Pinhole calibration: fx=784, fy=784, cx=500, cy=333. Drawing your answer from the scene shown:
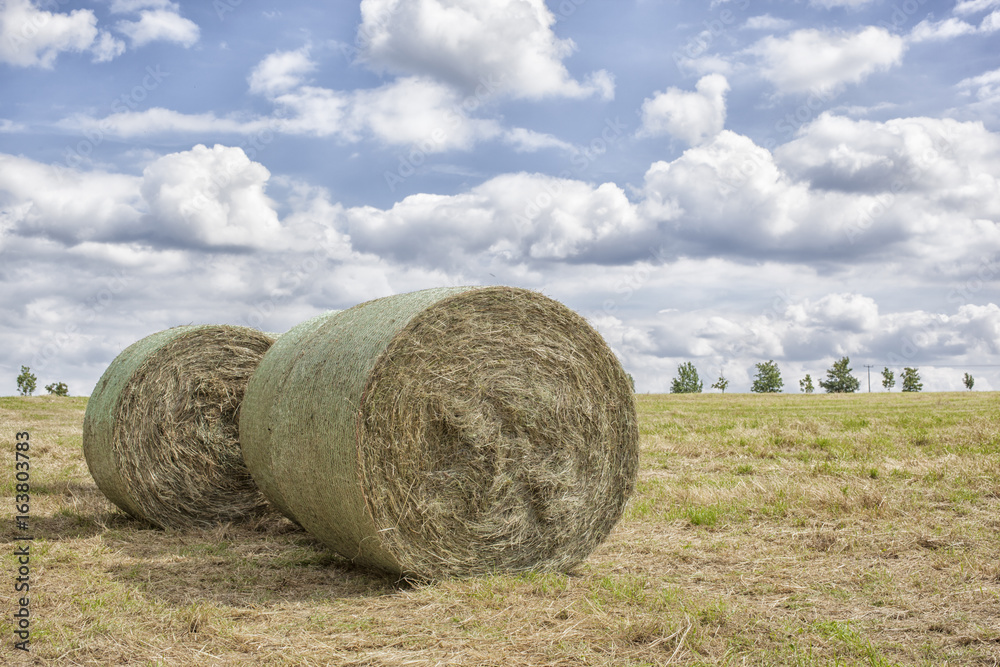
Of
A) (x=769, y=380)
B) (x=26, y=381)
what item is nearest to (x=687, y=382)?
(x=769, y=380)

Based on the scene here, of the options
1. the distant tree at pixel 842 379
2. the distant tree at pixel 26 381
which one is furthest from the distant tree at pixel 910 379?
the distant tree at pixel 26 381

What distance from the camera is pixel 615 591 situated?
18.3 feet

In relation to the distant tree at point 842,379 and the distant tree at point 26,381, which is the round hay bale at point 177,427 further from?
the distant tree at point 842,379

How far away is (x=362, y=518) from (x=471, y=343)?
1.52 m

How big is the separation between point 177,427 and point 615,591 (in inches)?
214

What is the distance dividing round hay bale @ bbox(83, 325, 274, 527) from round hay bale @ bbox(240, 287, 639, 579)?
2.21 meters

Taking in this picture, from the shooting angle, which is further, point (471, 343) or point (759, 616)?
point (471, 343)

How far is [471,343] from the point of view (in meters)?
6.04

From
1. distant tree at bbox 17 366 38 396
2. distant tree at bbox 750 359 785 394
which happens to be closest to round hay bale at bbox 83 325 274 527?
distant tree at bbox 17 366 38 396

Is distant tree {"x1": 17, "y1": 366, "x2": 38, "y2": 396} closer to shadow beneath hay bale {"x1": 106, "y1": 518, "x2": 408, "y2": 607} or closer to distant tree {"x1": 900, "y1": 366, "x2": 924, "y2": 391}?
shadow beneath hay bale {"x1": 106, "y1": 518, "x2": 408, "y2": 607}

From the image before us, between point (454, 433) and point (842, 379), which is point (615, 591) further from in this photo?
point (842, 379)

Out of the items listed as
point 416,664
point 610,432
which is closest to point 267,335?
point 610,432

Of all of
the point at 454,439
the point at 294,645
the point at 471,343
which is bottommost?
the point at 294,645

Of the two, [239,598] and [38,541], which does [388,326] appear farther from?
[38,541]
